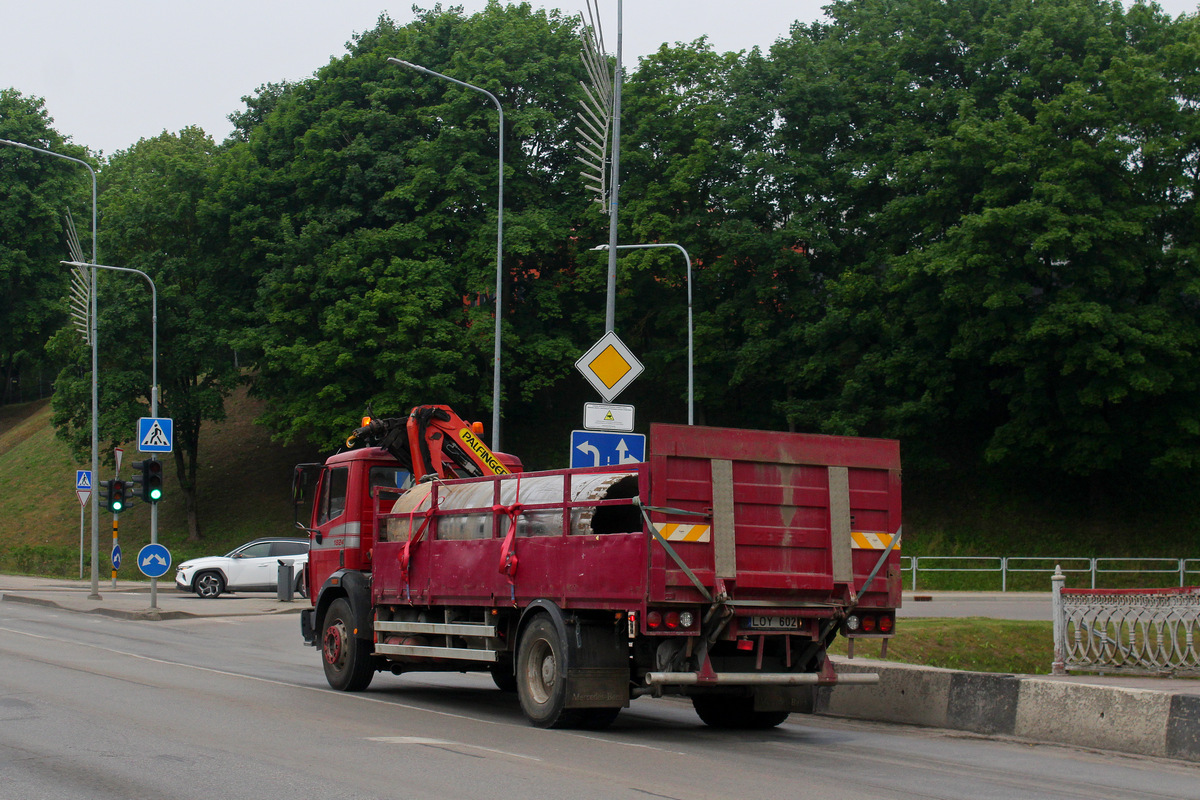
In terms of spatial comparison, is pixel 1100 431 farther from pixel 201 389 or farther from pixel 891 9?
pixel 201 389

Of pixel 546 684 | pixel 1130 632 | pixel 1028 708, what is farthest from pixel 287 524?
pixel 1028 708

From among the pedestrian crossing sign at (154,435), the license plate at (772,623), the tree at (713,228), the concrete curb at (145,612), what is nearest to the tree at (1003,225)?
the tree at (713,228)

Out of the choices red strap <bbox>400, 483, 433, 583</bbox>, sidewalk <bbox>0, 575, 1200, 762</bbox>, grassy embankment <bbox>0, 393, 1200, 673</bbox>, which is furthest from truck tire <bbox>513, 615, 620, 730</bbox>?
grassy embankment <bbox>0, 393, 1200, 673</bbox>

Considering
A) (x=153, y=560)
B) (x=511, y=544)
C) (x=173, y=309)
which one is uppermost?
(x=173, y=309)

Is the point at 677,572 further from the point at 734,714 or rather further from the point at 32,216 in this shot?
the point at 32,216

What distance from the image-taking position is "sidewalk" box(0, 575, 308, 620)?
86.6 ft

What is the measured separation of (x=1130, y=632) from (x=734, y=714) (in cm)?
485

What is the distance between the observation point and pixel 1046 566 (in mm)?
32500

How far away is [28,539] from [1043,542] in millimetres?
37672

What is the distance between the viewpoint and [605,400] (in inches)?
611

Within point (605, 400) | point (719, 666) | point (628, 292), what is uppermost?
point (628, 292)

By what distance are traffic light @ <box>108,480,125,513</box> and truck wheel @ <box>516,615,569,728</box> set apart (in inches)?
791

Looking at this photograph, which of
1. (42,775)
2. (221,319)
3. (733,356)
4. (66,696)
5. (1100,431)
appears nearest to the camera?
(42,775)

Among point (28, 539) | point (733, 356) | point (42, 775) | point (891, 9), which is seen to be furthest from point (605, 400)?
point (28, 539)
